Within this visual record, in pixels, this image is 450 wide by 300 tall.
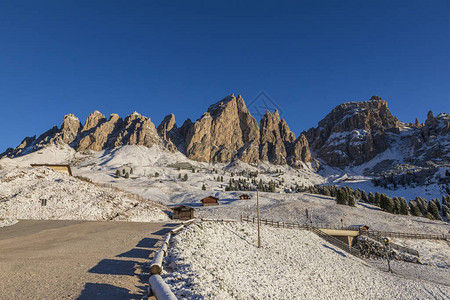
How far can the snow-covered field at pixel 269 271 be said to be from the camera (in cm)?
1395

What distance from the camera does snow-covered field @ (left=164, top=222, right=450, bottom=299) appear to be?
13.9 m

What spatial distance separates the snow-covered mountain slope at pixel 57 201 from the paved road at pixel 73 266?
18.6m

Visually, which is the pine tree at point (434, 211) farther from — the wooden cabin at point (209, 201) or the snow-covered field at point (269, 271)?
the wooden cabin at point (209, 201)

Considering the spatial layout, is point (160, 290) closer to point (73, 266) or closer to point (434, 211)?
point (73, 266)

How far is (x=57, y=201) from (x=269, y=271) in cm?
3905

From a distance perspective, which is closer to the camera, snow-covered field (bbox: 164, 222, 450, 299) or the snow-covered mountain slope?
snow-covered field (bbox: 164, 222, 450, 299)

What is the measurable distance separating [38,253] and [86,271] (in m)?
6.23

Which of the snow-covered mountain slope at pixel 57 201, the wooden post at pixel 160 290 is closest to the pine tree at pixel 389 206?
the snow-covered mountain slope at pixel 57 201

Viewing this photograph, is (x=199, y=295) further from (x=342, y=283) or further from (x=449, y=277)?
(x=449, y=277)

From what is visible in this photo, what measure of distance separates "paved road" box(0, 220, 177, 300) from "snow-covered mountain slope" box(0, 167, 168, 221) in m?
18.6

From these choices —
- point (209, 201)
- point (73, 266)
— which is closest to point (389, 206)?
point (209, 201)

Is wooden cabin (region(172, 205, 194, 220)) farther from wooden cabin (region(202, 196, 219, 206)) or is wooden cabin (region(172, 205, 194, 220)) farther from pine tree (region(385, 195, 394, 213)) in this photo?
pine tree (region(385, 195, 394, 213))

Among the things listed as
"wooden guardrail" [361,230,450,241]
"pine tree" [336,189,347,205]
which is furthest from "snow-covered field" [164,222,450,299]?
"pine tree" [336,189,347,205]

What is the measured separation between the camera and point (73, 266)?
13305mm
